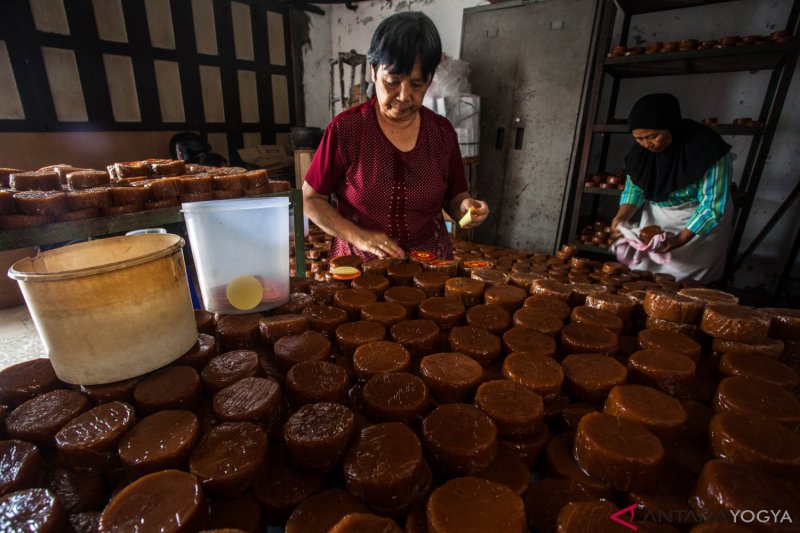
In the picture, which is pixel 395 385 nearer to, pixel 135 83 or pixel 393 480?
pixel 393 480

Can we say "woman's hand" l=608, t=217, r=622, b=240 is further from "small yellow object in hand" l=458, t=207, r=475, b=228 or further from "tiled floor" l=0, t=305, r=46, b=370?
"tiled floor" l=0, t=305, r=46, b=370

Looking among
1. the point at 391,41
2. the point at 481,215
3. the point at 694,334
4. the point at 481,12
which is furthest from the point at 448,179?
the point at 481,12

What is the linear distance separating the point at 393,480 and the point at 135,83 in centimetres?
707

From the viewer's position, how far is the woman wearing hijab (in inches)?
133

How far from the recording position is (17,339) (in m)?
3.71

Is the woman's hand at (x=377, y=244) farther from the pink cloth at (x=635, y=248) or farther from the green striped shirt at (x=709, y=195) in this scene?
the green striped shirt at (x=709, y=195)

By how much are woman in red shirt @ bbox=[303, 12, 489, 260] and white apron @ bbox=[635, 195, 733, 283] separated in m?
2.86

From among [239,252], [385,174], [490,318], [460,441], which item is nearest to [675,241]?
[385,174]

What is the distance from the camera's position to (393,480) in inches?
27.0

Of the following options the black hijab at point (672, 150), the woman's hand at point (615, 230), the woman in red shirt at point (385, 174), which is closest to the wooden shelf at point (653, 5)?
the black hijab at point (672, 150)

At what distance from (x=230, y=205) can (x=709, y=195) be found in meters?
4.23

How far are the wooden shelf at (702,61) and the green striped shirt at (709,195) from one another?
1008mm

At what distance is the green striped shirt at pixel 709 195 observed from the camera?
11.1 ft

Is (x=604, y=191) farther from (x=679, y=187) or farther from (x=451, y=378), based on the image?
(x=451, y=378)
